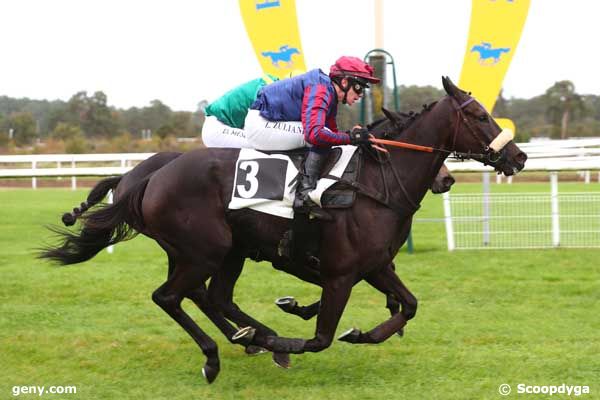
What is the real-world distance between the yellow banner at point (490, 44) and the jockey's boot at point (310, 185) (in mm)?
5876

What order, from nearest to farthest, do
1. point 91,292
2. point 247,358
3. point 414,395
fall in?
point 414,395 → point 247,358 → point 91,292

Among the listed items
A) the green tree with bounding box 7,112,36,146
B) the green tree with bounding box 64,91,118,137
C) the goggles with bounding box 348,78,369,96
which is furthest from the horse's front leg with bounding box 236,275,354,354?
the green tree with bounding box 64,91,118,137

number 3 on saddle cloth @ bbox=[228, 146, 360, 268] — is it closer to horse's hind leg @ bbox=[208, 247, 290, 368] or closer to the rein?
the rein

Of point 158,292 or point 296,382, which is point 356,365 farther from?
point 158,292

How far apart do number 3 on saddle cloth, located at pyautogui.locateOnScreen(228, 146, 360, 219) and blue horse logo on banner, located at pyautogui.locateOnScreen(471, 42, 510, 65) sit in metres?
6.00

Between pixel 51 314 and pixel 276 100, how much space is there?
9.71ft

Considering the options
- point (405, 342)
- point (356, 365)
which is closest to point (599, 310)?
point (405, 342)

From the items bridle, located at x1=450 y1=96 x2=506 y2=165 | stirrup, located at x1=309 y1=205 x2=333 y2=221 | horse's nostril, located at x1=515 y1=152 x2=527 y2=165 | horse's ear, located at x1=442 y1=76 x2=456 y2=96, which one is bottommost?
stirrup, located at x1=309 y1=205 x2=333 y2=221

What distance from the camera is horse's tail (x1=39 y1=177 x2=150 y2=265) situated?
5.30 metres

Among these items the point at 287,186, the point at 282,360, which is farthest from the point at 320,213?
the point at 282,360

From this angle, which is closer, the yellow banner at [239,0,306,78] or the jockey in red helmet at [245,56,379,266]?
the jockey in red helmet at [245,56,379,266]

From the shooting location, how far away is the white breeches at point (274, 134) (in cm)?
506

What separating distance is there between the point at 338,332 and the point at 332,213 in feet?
5.38

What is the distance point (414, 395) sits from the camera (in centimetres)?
450
